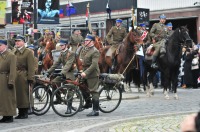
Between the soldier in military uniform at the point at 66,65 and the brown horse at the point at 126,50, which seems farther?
the brown horse at the point at 126,50

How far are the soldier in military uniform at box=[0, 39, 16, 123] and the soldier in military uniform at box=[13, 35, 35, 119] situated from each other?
1.88 ft

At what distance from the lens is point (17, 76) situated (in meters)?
11.6

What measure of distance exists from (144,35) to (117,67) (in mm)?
1925

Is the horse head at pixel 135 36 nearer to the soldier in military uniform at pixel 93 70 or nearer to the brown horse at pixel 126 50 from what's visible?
the brown horse at pixel 126 50

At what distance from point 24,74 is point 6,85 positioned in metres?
0.75

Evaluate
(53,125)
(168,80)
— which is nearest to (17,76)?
(53,125)

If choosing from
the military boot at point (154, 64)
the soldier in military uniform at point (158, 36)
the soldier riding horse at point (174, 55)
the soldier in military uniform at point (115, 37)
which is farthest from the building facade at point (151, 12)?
the soldier riding horse at point (174, 55)

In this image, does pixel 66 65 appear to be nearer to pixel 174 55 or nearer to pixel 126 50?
pixel 174 55

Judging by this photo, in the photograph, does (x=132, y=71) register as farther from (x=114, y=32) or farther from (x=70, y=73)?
(x=70, y=73)

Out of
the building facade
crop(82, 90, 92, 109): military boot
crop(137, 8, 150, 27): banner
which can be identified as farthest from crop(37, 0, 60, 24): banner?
the building facade

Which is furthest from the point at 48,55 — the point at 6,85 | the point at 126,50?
the point at 6,85

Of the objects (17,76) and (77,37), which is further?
(77,37)

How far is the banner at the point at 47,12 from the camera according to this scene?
16.8 meters

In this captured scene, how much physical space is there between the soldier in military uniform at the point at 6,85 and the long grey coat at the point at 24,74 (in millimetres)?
570
